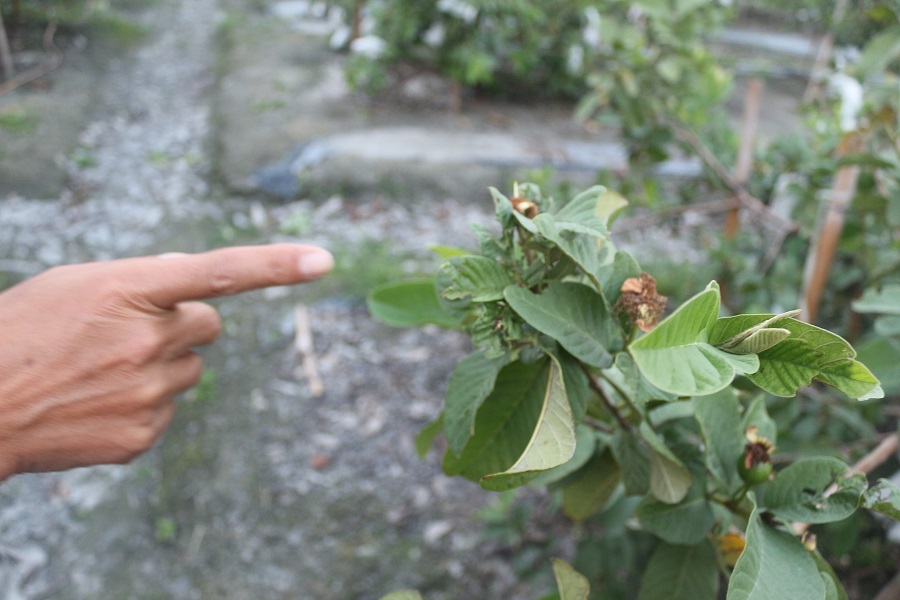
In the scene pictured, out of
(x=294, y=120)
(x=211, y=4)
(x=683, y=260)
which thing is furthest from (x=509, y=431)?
(x=211, y=4)

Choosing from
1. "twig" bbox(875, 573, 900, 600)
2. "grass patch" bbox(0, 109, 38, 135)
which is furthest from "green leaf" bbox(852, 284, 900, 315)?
"grass patch" bbox(0, 109, 38, 135)

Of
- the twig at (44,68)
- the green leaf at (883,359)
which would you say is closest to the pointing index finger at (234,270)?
the green leaf at (883,359)

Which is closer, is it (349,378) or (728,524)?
(728,524)

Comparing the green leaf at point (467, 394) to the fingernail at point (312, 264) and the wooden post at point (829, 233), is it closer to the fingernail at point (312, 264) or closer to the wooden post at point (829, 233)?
the fingernail at point (312, 264)

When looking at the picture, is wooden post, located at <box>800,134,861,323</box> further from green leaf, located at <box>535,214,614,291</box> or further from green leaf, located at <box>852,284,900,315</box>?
green leaf, located at <box>535,214,614,291</box>

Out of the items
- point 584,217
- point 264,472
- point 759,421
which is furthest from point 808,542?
point 264,472

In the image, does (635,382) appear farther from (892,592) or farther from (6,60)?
(6,60)

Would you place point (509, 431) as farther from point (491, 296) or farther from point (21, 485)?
point (21, 485)
